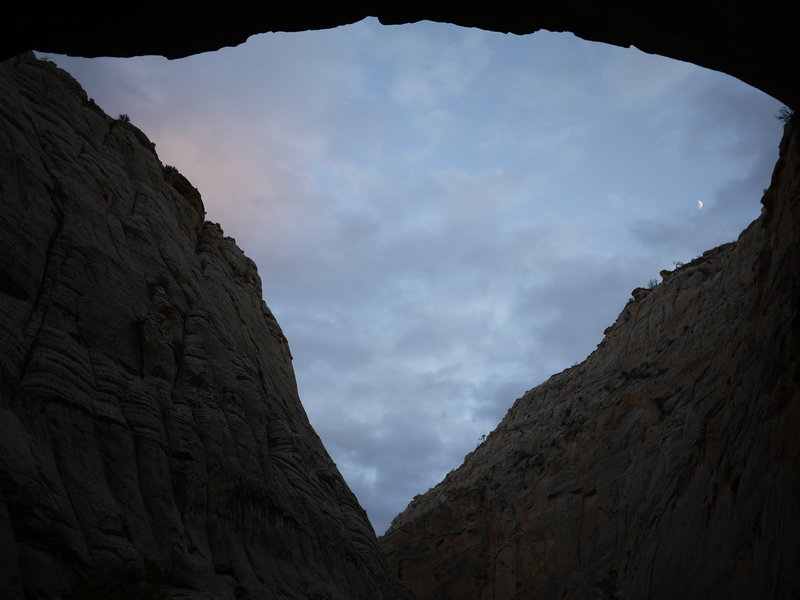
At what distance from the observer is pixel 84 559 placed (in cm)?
1483

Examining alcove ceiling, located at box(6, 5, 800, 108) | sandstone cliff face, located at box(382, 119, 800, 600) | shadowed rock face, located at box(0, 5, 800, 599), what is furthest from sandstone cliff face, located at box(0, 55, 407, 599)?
sandstone cliff face, located at box(382, 119, 800, 600)

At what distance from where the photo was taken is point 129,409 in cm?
1938

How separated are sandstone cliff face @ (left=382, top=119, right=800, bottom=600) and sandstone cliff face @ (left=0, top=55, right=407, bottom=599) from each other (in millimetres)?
9756

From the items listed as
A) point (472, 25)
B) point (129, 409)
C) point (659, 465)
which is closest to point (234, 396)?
point (129, 409)

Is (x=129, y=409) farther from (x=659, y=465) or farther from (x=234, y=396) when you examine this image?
(x=659, y=465)

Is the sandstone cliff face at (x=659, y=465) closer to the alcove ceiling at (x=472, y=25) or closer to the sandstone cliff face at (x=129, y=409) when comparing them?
the alcove ceiling at (x=472, y=25)

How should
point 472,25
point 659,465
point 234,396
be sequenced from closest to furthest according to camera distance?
1. point 472,25
2. point 234,396
3. point 659,465

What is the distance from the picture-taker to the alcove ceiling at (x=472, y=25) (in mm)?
12055

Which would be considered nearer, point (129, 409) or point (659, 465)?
point (129, 409)

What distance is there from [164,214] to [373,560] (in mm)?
13884

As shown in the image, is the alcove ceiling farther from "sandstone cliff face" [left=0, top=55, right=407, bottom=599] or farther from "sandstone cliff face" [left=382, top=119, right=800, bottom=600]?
"sandstone cliff face" [left=0, top=55, right=407, bottom=599]

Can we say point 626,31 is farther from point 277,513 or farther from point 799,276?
point 277,513

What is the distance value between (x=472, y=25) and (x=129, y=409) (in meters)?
11.9

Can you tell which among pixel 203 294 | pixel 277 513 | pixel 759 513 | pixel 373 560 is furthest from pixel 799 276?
pixel 203 294
